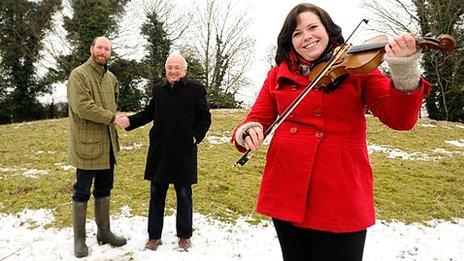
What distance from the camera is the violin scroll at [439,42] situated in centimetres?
163

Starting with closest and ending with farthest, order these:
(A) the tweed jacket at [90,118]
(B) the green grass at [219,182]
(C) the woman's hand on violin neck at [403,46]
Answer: (C) the woman's hand on violin neck at [403,46] → (A) the tweed jacket at [90,118] → (B) the green grass at [219,182]

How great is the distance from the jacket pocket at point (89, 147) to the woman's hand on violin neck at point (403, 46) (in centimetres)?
329

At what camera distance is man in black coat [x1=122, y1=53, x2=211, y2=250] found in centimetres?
430

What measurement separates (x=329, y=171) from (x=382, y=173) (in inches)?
259

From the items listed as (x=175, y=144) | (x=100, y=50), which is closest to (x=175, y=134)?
(x=175, y=144)

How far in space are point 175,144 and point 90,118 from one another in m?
0.90

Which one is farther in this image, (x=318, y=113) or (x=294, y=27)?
(x=294, y=27)

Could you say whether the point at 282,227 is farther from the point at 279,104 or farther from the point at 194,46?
the point at 194,46

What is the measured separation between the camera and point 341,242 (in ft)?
6.56

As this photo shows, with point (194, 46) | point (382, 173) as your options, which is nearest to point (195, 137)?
point (382, 173)

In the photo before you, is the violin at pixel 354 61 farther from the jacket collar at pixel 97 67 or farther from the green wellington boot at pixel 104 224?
the green wellington boot at pixel 104 224

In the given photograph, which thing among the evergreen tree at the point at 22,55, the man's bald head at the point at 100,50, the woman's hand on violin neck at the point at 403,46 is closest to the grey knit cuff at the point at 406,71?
the woman's hand on violin neck at the point at 403,46

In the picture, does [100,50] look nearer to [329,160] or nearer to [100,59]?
[100,59]

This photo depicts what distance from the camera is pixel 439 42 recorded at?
167 cm
